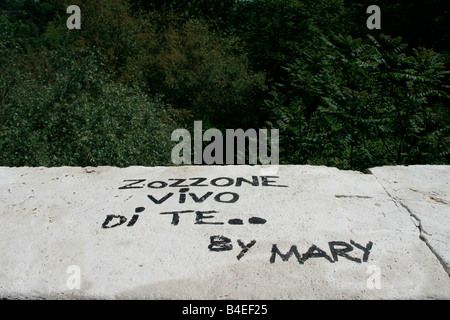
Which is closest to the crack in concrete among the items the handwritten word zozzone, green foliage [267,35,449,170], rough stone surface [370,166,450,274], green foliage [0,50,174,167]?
rough stone surface [370,166,450,274]

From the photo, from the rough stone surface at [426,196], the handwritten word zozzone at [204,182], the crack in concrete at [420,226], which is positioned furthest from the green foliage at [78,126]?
the crack in concrete at [420,226]


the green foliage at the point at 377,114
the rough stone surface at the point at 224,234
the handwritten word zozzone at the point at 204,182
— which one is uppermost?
the green foliage at the point at 377,114

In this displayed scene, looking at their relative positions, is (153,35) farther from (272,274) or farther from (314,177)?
(272,274)

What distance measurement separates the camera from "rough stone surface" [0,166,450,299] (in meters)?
2.51

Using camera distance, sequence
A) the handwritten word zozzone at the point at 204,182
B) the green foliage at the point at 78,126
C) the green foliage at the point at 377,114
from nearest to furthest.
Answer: the handwritten word zozzone at the point at 204,182, the green foliage at the point at 377,114, the green foliage at the point at 78,126

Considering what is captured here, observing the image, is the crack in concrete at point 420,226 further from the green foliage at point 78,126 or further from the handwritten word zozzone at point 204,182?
the green foliage at point 78,126

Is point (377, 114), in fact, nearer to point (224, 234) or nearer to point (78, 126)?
point (224, 234)

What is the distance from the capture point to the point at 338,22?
715 inches

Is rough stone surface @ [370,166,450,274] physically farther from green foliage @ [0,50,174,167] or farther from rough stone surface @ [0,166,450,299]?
green foliage @ [0,50,174,167]

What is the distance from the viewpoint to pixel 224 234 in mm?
3045

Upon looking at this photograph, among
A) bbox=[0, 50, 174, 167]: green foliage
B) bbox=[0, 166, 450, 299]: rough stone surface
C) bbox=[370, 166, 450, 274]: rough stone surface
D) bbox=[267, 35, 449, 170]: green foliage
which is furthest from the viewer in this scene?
bbox=[0, 50, 174, 167]: green foliage

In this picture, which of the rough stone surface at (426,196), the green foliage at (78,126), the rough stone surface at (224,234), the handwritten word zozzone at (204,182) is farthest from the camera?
the green foliage at (78,126)

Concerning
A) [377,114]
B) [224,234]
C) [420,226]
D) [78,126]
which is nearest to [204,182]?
[224,234]

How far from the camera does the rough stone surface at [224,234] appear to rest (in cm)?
251
